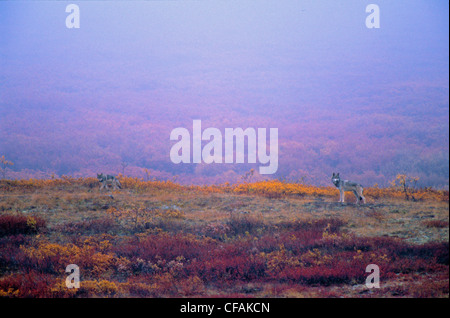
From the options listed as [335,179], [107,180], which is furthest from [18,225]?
[335,179]

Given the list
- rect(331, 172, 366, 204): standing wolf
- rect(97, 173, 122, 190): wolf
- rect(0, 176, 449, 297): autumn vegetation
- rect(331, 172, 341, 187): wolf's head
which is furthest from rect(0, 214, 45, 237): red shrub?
rect(331, 172, 366, 204): standing wolf

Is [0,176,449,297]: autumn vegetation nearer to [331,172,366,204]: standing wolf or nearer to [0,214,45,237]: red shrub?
[0,214,45,237]: red shrub

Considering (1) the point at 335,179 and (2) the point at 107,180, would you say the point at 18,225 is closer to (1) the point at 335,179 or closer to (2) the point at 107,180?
(2) the point at 107,180

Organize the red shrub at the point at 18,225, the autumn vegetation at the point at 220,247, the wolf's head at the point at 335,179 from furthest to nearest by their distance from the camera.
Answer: the wolf's head at the point at 335,179 → the red shrub at the point at 18,225 → the autumn vegetation at the point at 220,247

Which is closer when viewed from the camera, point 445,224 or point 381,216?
point 445,224

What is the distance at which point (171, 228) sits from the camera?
1695 centimetres

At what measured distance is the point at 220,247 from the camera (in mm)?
13984

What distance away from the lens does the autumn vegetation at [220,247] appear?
32.6ft

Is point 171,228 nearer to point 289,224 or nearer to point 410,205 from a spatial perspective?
point 289,224

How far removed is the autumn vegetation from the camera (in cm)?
995

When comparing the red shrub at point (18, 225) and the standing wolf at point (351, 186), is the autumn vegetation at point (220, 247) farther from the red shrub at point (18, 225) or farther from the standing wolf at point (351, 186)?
the standing wolf at point (351, 186)

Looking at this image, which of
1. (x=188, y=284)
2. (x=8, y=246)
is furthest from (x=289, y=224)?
(x=8, y=246)

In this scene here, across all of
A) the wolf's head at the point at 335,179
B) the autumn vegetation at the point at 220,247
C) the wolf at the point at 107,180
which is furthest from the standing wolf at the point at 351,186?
the wolf at the point at 107,180
